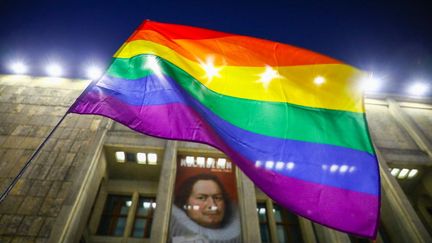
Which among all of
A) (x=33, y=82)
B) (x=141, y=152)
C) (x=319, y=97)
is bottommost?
(x=319, y=97)

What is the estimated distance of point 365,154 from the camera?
3918mm

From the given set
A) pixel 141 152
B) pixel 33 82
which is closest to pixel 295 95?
pixel 141 152

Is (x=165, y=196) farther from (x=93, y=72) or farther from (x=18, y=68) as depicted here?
(x=18, y=68)

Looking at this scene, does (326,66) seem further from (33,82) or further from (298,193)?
(33,82)

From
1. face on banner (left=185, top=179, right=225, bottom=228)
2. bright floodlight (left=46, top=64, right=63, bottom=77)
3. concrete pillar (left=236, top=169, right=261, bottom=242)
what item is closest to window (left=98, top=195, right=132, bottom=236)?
face on banner (left=185, top=179, right=225, bottom=228)

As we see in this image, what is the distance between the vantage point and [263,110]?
4.60 metres

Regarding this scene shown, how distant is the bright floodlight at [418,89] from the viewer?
47.9ft

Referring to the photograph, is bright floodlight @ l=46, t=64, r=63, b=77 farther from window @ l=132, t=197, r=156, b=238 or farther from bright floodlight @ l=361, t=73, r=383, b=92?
bright floodlight @ l=361, t=73, r=383, b=92

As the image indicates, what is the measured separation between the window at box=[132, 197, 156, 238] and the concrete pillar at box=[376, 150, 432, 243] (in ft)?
30.4

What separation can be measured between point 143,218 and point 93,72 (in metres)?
7.99

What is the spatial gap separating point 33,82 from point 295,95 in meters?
13.7

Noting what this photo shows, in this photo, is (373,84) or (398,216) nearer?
(398,216)

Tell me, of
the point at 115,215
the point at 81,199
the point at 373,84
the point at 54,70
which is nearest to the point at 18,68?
the point at 54,70

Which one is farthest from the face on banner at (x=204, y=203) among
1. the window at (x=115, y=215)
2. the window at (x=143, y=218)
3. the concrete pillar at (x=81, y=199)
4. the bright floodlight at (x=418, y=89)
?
the bright floodlight at (x=418, y=89)
